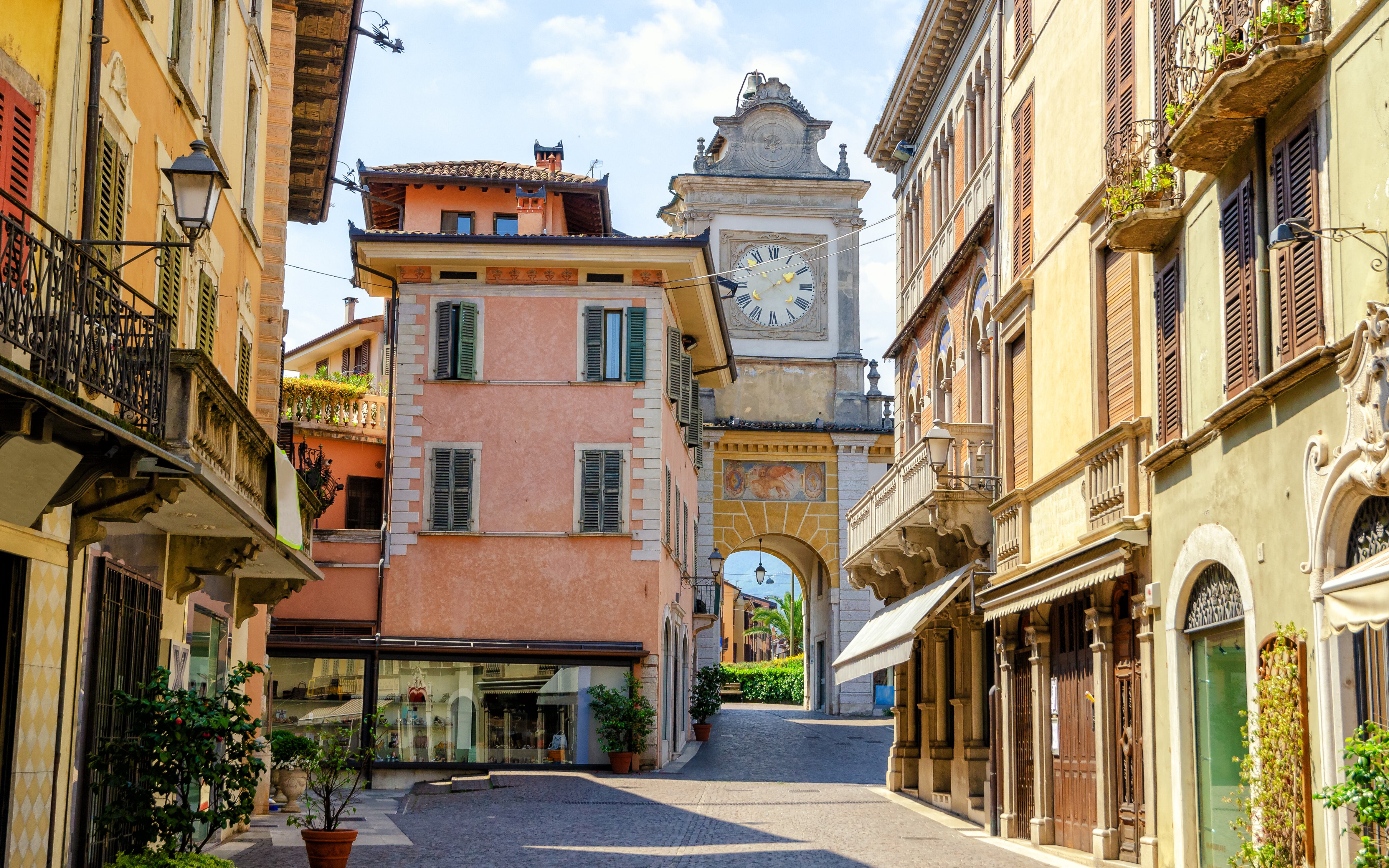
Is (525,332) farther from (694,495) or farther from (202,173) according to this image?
(202,173)

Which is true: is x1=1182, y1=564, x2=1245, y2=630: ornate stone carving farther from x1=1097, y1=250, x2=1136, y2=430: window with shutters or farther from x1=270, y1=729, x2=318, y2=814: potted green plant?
x1=270, y1=729, x2=318, y2=814: potted green plant

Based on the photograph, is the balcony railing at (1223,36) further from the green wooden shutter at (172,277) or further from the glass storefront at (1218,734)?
the green wooden shutter at (172,277)

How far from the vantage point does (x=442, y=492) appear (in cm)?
2906

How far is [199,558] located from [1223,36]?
10148 millimetres

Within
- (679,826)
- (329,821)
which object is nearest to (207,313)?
(329,821)

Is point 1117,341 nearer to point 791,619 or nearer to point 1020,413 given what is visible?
point 1020,413

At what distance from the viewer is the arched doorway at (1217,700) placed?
11.8 meters

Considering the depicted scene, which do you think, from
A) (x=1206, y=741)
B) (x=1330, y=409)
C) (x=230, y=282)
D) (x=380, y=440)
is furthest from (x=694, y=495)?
(x=1330, y=409)

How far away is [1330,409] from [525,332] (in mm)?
21311

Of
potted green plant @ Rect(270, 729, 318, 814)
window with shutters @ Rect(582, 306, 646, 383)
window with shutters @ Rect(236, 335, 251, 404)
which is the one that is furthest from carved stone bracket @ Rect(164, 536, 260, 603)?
window with shutters @ Rect(582, 306, 646, 383)

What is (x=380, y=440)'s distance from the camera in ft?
101

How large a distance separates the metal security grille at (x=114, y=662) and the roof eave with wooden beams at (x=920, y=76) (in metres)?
15.2

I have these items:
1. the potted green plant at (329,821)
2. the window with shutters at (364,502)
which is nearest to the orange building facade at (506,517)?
the window with shutters at (364,502)

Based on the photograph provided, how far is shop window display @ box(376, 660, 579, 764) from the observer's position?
27.7 meters
